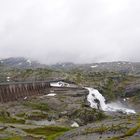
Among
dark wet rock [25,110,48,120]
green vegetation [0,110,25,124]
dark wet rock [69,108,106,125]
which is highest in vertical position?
green vegetation [0,110,25,124]

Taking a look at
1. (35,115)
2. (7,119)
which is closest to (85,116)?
(35,115)

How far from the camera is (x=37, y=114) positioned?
495 ft

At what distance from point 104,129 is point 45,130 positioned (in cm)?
3093

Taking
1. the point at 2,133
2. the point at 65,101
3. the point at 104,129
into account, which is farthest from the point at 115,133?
the point at 65,101

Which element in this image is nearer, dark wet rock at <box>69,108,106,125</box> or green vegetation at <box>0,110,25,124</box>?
green vegetation at <box>0,110,25,124</box>

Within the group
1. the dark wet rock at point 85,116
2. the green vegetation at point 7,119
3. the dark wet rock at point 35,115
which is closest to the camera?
the green vegetation at point 7,119

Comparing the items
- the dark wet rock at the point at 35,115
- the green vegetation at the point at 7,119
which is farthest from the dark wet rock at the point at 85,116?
the green vegetation at the point at 7,119

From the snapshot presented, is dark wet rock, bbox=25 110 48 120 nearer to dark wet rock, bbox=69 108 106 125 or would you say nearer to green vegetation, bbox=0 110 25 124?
green vegetation, bbox=0 110 25 124

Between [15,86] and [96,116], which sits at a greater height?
[15,86]

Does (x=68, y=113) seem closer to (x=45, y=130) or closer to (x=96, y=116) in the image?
(x=96, y=116)

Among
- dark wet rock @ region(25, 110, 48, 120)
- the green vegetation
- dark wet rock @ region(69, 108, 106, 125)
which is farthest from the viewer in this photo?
dark wet rock @ region(25, 110, 48, 120)

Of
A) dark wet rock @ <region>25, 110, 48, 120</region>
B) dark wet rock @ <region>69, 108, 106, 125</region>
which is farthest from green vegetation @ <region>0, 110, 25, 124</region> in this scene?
dark wet rock @ <region>69, 108, 106, 125</region>

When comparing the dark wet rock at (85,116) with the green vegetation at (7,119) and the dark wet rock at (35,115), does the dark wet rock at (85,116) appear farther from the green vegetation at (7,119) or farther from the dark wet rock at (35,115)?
the green vegetation at (7,119)

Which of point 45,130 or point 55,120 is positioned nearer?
point 45,130
